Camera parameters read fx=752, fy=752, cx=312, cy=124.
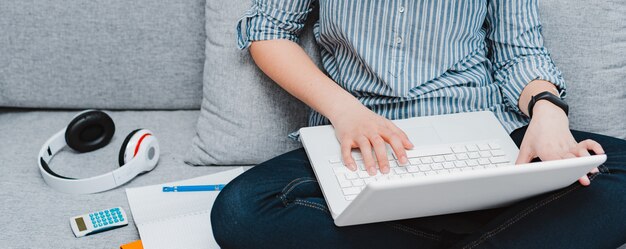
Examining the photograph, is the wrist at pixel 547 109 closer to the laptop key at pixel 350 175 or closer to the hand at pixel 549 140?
the hand at pixel 549 140

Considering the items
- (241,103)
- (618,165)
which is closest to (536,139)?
(618,165)

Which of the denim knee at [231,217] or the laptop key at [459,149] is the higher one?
the laptop key at [459,149]

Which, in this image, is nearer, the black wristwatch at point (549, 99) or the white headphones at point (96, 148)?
the black wristwatch at point (549, 99)

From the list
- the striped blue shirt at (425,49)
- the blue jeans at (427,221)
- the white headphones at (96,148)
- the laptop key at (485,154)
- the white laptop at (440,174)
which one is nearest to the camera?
the white laptop at (440,174)

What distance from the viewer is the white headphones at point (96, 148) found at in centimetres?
143

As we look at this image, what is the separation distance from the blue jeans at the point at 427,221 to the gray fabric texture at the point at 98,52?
47cm

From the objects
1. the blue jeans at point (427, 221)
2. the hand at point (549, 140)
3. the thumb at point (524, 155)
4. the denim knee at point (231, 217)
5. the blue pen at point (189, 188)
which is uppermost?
the hand at point (549, 140)

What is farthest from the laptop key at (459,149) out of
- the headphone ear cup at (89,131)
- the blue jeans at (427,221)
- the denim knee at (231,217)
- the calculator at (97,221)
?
the headphone ear cup at (89,131)

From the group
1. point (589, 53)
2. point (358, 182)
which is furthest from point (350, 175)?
point (589, 53)

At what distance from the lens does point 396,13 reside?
1.31 meters

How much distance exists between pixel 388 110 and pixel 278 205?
29 cm

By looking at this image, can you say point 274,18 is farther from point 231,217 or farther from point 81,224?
point 81,224

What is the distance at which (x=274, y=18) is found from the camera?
1376 millimetres

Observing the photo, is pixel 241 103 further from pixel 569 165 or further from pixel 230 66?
pixel 569 165
